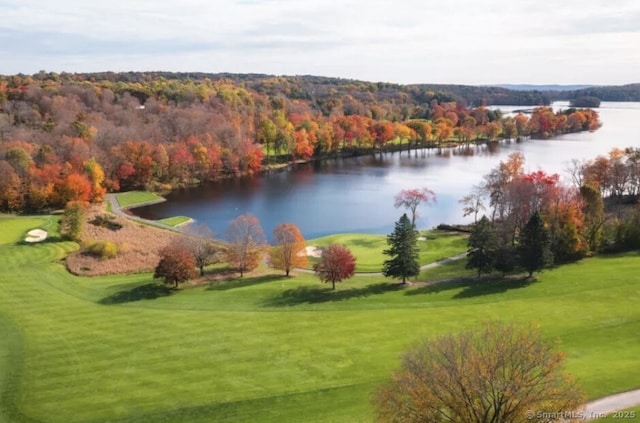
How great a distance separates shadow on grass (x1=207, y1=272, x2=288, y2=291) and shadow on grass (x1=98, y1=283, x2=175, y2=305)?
3.11 meters

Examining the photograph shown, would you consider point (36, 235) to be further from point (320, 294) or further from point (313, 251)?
point (320, 294)

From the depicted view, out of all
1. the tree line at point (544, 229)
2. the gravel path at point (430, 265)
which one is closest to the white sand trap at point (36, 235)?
the gravel path at point (430, 265)

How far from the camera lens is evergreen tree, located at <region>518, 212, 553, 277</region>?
39.9 meters

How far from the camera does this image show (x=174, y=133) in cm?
9381

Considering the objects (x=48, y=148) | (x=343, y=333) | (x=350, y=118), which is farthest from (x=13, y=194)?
(x=350, y=118)

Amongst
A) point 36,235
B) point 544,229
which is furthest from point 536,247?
point 36,235

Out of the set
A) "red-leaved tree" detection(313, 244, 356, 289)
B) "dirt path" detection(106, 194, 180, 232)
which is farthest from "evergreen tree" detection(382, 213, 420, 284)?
"dirt path" detection(106, 194, 180, 232)

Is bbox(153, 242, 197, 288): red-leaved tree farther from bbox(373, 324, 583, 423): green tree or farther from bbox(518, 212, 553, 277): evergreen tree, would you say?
bbox(518, 212, 553, 277): evergreen tree

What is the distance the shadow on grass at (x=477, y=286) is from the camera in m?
37.8

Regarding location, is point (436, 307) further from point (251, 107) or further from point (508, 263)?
point (251, 107)

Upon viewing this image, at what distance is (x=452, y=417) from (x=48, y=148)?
2606 inches

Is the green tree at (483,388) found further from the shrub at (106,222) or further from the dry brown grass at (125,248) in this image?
the shrub at (106,222)

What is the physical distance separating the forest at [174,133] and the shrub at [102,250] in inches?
785

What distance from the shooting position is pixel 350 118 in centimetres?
12306
